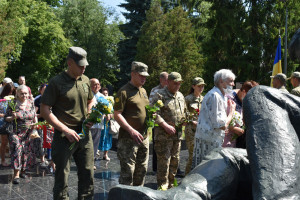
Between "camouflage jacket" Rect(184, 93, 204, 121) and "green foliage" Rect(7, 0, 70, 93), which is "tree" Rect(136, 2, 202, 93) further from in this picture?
"camouflage jacket" Rect(184, 93, 204, 121)

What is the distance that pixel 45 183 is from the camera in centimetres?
617

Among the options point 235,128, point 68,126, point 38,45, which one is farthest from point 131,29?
point 68,126

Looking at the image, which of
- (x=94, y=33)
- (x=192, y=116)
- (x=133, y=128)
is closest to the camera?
(x=133, y=128)

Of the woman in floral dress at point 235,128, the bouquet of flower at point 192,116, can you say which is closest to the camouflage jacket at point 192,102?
the bouquet of flower at point 192,116

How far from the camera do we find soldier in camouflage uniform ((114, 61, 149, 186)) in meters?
4.32

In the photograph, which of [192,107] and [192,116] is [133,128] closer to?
[192,116]

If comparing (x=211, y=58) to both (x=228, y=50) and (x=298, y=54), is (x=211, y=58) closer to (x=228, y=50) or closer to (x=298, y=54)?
(x=228, y=50)

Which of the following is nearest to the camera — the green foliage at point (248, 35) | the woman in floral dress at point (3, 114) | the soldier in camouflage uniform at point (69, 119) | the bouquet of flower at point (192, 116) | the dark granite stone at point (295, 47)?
the dark granite stone at point (295, 47)

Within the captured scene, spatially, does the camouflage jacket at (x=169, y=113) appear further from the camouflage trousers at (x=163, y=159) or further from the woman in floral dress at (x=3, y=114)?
the woman in floral dress at (x=3, y=114)

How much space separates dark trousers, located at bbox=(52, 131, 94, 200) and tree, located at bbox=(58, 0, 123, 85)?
3282 centimetres

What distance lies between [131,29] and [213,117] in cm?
2839

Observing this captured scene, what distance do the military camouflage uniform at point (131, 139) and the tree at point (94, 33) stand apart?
32273mm

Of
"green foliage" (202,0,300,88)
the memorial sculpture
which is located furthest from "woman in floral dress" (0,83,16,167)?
"green foliage" (202,0,300,88)

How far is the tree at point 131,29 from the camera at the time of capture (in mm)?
31578
